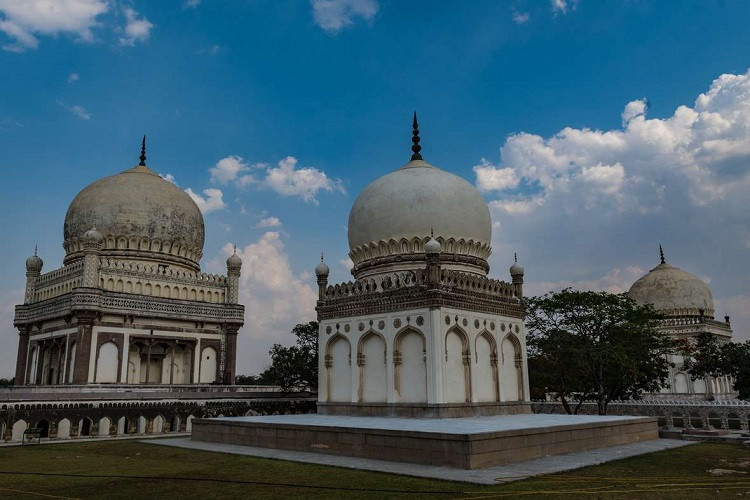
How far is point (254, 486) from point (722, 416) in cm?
2510

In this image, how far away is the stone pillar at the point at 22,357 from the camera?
117 ft

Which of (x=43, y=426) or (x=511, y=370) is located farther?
(x=43, y=426)

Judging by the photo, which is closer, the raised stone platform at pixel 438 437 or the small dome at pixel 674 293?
the raised stone platform at pixel 438 437

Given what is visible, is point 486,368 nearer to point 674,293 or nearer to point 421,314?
point 421,314

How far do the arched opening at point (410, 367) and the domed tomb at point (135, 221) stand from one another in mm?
21678

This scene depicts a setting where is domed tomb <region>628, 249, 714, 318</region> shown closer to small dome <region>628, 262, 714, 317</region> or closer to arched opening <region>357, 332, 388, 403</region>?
small dome <region>628, 262, 714, 317</region>

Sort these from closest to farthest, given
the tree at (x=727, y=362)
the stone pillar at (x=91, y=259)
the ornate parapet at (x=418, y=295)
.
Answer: the ornate parapet at (x=418, y=295) → the stone pillar at (x=91, y=259) → the tree at (x=727, y=362)

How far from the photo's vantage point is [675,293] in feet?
158

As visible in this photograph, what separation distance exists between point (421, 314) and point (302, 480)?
8.59 m

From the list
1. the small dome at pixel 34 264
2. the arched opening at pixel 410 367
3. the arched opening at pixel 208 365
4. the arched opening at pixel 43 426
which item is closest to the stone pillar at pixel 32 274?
the small dome at pixel 34 264

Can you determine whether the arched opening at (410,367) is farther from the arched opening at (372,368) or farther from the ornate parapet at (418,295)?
the ornate parapet at (418,295)

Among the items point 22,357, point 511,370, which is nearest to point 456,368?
point 511,370

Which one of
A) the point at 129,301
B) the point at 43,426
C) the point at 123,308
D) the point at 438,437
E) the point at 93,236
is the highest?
the point at 93,236

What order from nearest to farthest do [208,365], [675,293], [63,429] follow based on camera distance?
[63,429] < [208,365] < [675,293]
